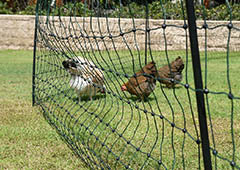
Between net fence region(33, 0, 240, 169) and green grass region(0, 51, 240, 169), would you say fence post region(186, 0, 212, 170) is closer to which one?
net fence region(33, 0, 240, 169)

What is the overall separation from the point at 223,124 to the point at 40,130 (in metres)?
1.83

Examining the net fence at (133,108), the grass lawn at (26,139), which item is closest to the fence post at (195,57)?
the net fence at (133,108)

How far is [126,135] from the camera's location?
3.19 metres

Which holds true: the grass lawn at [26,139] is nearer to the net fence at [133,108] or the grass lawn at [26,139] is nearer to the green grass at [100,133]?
the green grass at [100,133]

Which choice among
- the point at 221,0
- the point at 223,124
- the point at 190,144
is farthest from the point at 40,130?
the point at 221,0

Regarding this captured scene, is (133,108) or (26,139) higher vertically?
(133,108)

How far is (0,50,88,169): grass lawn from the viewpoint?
265 centimetres

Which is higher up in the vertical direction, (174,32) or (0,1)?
(0,1)

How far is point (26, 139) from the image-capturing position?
3172mm

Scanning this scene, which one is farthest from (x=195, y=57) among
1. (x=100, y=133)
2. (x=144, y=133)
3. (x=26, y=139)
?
(x=26, y=139)

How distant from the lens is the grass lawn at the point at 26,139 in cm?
265

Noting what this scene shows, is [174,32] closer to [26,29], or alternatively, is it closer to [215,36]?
[215,36]

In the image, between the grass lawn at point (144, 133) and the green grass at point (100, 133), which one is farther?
the green grass at point (100, 133)

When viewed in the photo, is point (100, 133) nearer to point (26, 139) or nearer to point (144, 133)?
point (144, 133)
